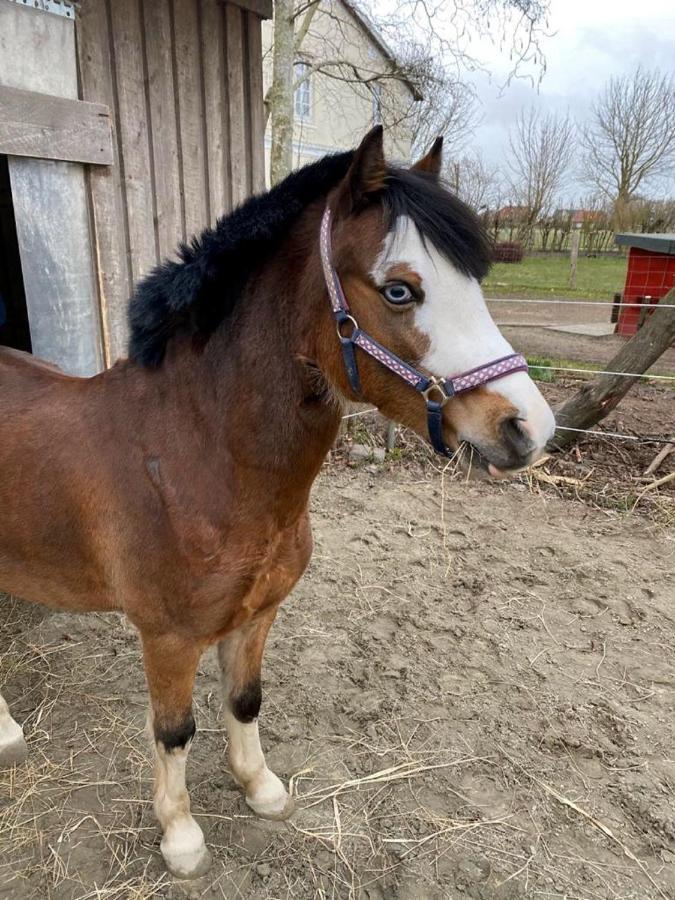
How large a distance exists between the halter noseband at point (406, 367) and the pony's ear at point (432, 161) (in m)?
0.36

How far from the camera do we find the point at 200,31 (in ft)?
10.5

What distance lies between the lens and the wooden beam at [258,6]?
331cm

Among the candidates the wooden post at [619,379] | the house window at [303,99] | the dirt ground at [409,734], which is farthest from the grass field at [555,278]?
the dirt ground at [409,734]

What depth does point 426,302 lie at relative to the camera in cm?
130

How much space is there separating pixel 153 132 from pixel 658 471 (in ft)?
13.7

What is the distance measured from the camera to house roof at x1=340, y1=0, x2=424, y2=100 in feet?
32.8

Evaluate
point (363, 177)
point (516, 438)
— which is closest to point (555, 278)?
point (363, 177)

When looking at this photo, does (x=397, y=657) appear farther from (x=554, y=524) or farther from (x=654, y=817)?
(x=554, y=524)

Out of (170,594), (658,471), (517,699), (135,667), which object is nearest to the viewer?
(170,594)

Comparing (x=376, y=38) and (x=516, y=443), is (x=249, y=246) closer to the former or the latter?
(x=516, y=443)

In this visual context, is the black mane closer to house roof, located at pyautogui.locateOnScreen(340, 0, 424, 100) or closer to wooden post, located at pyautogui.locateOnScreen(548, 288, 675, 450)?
wooden post, located at pyautogui.locateOnScreen(548, 288, 675, 450)

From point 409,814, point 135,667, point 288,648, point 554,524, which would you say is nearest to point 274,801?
point 409,814

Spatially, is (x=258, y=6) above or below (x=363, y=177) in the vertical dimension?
above

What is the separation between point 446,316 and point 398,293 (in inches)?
4.6
